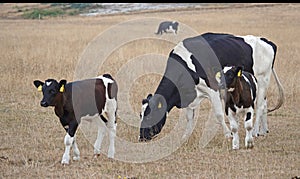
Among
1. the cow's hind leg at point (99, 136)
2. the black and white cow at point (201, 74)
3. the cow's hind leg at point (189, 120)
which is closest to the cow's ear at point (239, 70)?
the black and white cow at point (201, 74)

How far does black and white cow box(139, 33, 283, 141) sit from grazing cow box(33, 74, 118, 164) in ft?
2.49

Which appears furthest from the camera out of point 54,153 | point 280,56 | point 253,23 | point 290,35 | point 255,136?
point 253,23

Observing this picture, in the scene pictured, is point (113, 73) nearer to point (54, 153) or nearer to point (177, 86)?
point (177, 86)

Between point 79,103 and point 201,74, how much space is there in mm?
2660

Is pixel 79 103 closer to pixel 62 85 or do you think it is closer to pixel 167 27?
pixel 62 85

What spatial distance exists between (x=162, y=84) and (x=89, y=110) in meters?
1.98

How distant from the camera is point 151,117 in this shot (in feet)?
35.4

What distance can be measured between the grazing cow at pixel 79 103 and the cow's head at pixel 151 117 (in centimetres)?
69

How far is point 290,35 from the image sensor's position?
96.0ft

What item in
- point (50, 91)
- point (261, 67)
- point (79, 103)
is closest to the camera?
point (50, 91)

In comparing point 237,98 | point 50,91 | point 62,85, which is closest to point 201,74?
point 237,98

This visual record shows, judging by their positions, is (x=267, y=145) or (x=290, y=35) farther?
(x=290, y=35)

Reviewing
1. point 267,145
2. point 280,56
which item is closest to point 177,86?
point 267,145

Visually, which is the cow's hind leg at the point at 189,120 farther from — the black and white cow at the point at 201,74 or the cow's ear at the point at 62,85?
the cow's ear at the point at 62,85
